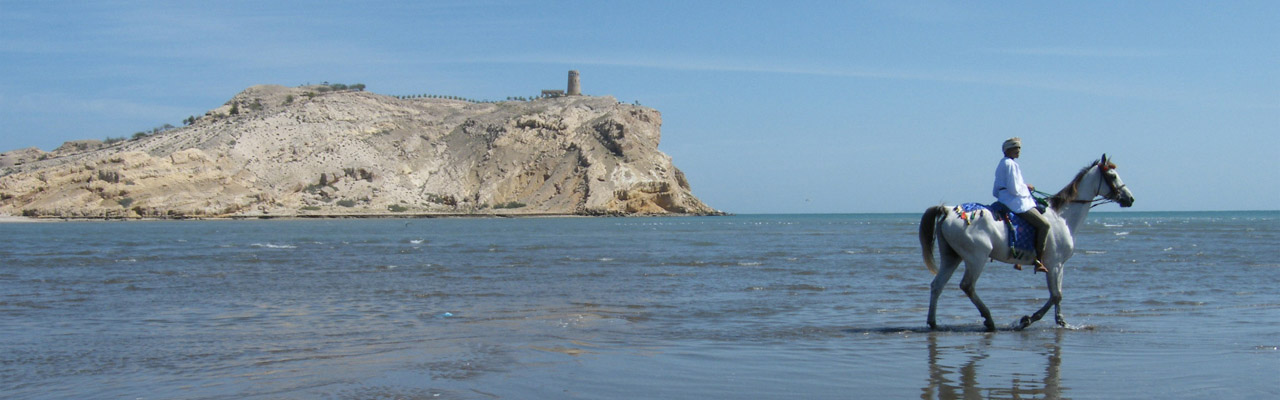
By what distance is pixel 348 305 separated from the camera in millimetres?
12430

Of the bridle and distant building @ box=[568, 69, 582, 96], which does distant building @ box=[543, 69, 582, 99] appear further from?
the bridle

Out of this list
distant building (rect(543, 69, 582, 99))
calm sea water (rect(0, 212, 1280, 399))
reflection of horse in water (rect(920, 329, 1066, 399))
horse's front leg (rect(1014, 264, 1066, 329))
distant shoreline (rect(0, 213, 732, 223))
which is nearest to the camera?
reflection of horse in water (rect(920, 329, 1066, 399))

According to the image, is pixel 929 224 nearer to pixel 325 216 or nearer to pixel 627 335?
pixel 627 335

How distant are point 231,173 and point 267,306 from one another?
3462 inches

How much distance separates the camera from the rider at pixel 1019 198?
31.4 ft

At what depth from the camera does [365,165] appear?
340 ft

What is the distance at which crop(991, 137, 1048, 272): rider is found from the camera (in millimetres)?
9570

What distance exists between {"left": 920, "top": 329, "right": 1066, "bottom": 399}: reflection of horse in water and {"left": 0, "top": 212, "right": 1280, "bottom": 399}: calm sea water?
3 cm

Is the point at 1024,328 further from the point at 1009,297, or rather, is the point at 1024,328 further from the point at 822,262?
the point at 822,262

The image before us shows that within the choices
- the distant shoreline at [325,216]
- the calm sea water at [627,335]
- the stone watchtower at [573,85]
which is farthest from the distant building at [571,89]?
the calm sea water at [627,335]

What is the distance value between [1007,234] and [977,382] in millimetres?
3431

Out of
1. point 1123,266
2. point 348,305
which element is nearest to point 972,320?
point 348,305

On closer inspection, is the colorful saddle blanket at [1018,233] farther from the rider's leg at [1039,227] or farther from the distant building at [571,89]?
the distant building at [571,89]

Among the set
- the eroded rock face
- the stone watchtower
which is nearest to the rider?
the eroded rock face
